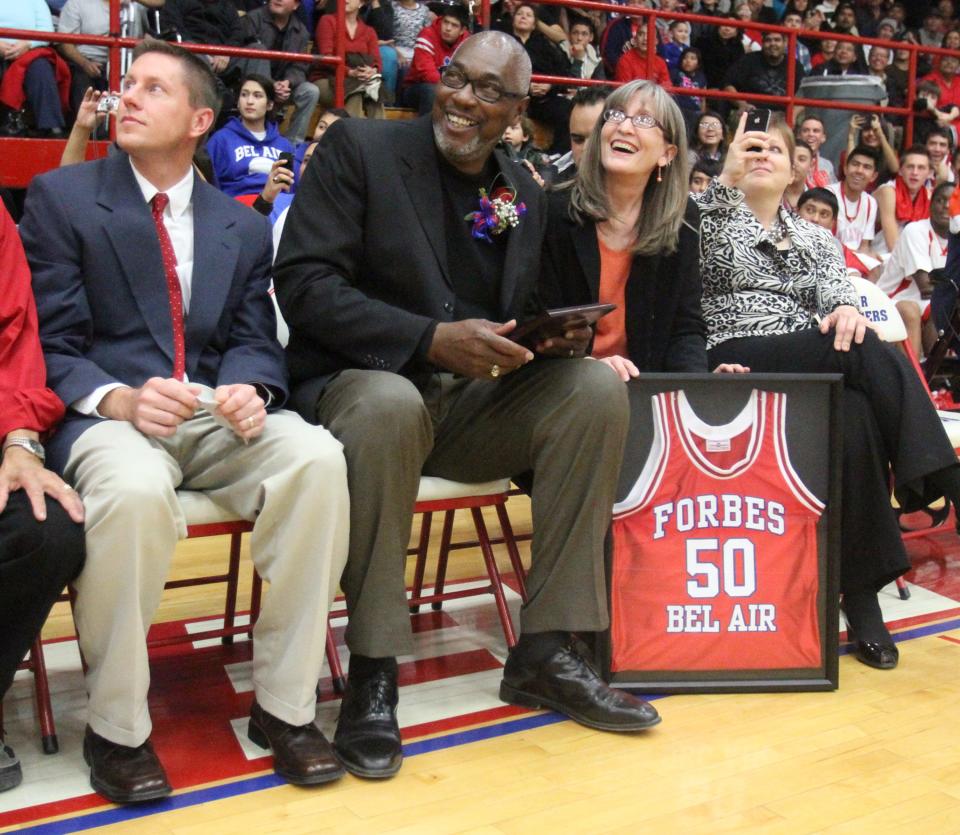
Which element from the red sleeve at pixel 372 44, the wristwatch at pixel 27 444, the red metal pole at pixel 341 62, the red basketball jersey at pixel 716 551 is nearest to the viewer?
the wristwatch at pixel 27 444

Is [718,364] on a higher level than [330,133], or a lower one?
lower

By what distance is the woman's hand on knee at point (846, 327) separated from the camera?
301 centimetres

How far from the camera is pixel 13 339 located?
224cm

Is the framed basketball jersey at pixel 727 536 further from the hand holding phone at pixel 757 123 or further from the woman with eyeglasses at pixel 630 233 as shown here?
the hand holding phone at pixel 757 123

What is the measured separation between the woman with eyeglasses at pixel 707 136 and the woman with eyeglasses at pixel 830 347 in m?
4.29

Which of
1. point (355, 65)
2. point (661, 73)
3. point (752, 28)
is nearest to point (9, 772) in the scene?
point (355, 65)

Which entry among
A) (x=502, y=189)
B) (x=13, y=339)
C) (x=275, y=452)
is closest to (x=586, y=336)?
(x=502, y=189)

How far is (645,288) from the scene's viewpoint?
2.96 meters


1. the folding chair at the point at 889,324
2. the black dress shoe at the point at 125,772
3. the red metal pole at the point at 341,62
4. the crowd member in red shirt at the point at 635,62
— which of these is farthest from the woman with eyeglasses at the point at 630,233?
the crowd member in red shirt at the point at 635,62

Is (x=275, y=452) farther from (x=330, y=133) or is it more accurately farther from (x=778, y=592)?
(x=778, y=592)

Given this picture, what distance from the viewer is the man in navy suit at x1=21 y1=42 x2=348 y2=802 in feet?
6.89

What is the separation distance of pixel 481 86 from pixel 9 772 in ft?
5.56

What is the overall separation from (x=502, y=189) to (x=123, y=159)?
86 centimetres

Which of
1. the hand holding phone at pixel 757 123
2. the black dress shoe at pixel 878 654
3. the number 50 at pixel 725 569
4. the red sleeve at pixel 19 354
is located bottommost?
the black dress shoe at pixel 878 654
